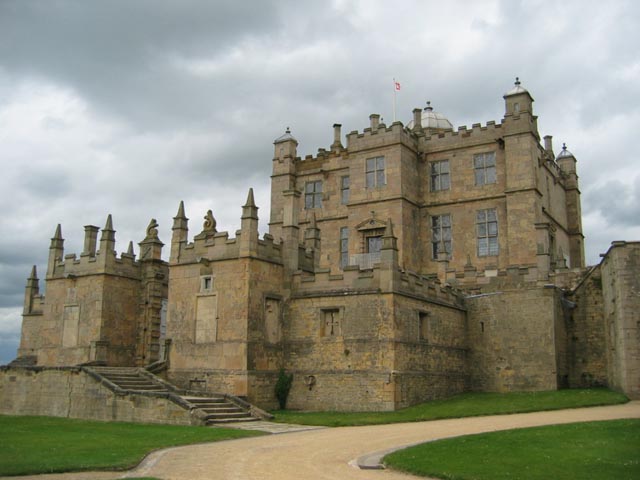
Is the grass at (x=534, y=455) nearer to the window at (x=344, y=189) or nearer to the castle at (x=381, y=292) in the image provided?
the castle at (x=381, y=292)

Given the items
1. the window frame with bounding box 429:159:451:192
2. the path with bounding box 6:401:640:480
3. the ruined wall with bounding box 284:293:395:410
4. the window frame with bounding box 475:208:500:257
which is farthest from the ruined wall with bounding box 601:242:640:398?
the window frame with bounding box 429:159:451:192

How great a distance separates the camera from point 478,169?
42469 millimetres

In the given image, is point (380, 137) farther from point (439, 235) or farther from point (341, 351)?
point (341, 351)

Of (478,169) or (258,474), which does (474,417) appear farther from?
(478,169)

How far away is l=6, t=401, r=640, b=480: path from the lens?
47.6ft

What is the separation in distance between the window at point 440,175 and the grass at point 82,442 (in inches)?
974

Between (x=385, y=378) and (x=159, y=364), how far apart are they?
34.1ft

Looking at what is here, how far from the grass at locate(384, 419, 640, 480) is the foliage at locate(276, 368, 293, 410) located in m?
13.4

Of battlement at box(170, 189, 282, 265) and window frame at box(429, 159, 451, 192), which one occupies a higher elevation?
window frame at box(429, 159, 451, 192)

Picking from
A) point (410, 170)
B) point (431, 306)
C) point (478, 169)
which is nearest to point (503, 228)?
point (478, 169)

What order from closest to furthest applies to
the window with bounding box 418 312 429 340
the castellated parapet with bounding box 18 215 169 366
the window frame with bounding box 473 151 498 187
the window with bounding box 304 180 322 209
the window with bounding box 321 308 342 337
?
the window with bounding box 321 308 342 337 < the window with bounding box 418 312 429 340 < the castellated parapet with bounding box 18 215 169 366 < the window frame with bounding box 473 151 498 187 < the window with bounding box 304 180 322 209

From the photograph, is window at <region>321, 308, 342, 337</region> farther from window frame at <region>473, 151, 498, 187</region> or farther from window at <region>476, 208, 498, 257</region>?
window frame at <region>473, 151, 498, 187</region>

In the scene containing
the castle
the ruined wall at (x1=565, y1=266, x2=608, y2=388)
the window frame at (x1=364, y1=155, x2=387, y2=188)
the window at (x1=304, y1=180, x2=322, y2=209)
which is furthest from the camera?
the window at (x1=304, y1=180, x2=322, y2=209)

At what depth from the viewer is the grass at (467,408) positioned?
2595 cm
